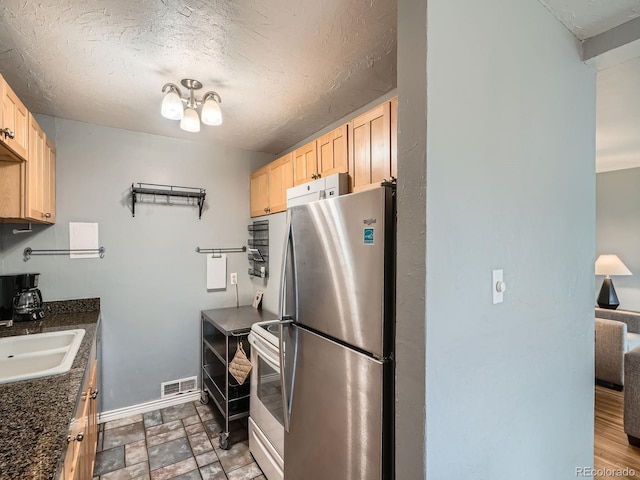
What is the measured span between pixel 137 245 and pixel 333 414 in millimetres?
2288

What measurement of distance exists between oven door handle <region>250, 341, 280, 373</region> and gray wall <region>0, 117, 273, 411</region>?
1164mm

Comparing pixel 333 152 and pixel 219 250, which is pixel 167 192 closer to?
pixel 219 250

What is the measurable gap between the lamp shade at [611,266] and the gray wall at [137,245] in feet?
14.5

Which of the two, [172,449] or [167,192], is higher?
[167,192]

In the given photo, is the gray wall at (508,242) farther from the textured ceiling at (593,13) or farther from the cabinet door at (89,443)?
the cabinet door at (89,443)

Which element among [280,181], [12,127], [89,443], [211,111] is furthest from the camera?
[280,181]

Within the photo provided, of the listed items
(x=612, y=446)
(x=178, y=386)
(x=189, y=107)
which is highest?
(x=189, y=107)

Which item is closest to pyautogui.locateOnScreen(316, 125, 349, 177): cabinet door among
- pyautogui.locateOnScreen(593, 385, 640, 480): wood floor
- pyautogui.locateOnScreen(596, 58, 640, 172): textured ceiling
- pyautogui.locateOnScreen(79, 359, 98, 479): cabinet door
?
pyautogui.locateOnScreen(596, 58, 640, 172): textured ceiling

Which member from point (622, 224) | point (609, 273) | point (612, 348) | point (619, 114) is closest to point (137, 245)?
point (619, 114)

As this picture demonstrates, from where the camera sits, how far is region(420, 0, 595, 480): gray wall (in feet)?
3.11

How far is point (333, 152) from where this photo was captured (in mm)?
2070

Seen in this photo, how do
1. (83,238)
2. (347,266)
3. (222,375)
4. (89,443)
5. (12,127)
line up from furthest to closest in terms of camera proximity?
(222,375), (83,238), (89,443), (12,127), (347,266)

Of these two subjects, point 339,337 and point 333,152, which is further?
point 333,152

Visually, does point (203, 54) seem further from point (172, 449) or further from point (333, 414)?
point (172, 449)
